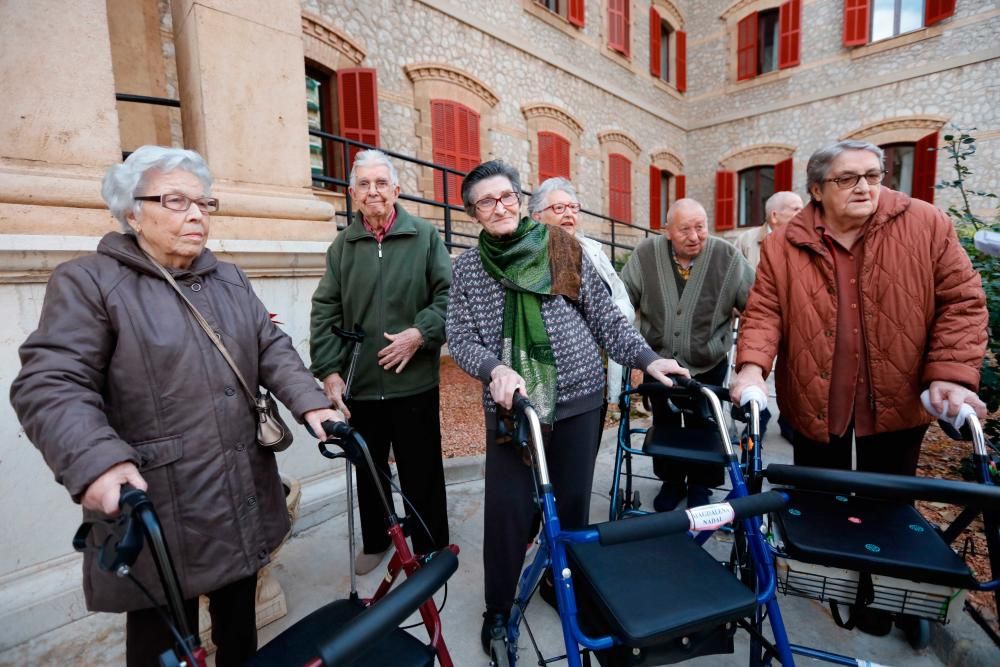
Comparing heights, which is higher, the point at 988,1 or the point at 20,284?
the point at 988,1

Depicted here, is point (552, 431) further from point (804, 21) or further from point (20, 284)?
point (804, 21)

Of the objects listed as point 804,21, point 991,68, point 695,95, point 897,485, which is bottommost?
point 897,485

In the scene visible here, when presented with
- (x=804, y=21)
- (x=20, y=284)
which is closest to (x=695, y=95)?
(x=804, y=21)

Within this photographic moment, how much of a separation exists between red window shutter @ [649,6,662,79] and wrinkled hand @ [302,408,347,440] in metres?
13.8

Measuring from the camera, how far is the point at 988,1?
1000 cm

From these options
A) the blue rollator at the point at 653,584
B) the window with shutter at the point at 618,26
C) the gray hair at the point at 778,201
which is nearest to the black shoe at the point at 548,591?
the blue rollator at the point at 653,584

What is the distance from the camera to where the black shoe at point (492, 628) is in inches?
75.5

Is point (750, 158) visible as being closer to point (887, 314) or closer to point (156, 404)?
point (887, 314)

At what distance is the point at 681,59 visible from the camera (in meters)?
13.7

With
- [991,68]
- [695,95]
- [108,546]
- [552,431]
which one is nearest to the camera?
[108,546]

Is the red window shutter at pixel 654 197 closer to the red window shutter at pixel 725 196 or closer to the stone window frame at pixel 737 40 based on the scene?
the red window shutter at pixel 725 196

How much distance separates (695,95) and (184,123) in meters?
14.3

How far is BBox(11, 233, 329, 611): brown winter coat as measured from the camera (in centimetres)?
115

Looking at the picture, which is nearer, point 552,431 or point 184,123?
point 552,431
